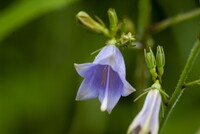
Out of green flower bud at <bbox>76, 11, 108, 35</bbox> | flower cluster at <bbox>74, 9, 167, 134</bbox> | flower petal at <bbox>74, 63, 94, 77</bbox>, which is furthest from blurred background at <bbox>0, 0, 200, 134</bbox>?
flower petal at <bbox>74, 63, 94, 77</bbox>

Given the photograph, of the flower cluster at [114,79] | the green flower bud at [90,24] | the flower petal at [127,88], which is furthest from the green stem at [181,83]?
the green flower bud at [90,24]

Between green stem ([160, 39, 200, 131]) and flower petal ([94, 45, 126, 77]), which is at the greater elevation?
flower petal ([94, 45, 126, 77])

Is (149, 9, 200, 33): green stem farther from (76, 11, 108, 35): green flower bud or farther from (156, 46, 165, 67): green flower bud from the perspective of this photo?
(156, 46, 165, 67): green flower bud

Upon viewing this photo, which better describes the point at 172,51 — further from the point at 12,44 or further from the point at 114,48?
the point at 114,48

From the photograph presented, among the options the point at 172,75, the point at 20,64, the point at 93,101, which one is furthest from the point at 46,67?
the point at 172,75

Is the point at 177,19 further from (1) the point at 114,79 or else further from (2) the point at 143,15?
(1) the point at 114,79

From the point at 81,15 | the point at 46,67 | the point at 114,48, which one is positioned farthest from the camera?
the point at 46,67

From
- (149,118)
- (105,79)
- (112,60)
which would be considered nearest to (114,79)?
(105,79)
